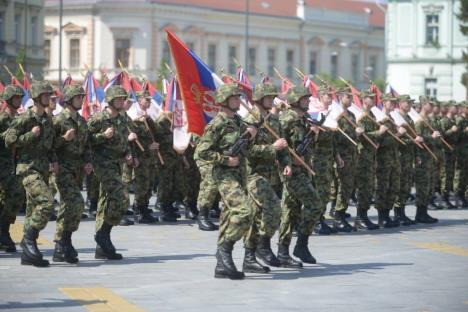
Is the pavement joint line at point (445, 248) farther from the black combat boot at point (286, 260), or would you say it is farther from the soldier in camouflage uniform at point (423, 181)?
the soldier in camouflage uniform at point (423, 181)

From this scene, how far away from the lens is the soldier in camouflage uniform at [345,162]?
18938 mm

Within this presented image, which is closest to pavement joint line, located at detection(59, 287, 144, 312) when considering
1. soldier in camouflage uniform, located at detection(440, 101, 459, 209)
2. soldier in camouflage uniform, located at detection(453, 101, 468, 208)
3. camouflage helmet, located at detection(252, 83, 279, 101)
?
camouflage helmet, located at detection(252, 83, 279, 101)

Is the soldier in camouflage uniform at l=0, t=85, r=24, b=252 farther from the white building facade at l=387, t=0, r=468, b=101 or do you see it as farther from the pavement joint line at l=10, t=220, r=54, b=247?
the white building facade at l=387, t=0, r=468, b=101

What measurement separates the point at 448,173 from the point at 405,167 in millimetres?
4378

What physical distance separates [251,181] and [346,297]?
2181 millimetres

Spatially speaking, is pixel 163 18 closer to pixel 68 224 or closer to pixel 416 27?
pixel 416 27

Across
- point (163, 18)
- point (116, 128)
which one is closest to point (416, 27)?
point (163, 18)

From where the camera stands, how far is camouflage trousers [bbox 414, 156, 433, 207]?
67.1 ft

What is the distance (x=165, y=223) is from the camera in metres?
20.2

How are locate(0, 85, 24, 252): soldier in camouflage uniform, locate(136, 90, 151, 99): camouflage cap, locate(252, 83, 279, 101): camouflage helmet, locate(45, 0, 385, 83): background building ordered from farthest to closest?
locate(45, 0, 385, 83): background building, locate(136, 90, 151, 99): camouflage cap, locate(0, 85, 24, 252): soldier in camouflage uniform, locate(252, 83, 279, 101): camouflage helmet

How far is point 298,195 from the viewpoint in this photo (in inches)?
562

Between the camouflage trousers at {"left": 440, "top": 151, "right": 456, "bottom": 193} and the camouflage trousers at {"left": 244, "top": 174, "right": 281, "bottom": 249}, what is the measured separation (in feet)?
36.5

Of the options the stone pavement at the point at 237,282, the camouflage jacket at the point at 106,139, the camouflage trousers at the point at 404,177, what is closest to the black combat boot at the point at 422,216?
the camouflage trousers at the point at 404,177

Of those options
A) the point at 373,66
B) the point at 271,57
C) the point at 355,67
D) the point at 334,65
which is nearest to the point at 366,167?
the point at 271,57
